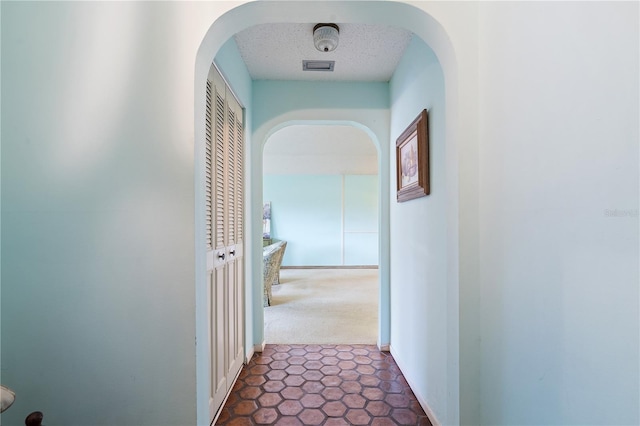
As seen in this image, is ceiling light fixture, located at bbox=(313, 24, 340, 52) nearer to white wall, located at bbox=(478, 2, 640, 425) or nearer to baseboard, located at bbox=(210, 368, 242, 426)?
white wall, located at bbox=(478, 2, 640, 425)

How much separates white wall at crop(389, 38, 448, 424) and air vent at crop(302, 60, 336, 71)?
1.74 feet

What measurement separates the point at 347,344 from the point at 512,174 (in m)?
2.39

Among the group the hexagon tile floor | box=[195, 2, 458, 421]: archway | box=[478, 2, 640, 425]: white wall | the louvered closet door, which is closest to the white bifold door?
the louvered closet door

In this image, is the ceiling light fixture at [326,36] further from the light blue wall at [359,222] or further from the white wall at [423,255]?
the light blue wall at [359,222]

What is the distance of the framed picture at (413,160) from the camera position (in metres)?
1.85

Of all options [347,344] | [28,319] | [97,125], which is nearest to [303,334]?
[347,344]

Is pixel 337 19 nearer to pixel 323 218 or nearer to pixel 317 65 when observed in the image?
pixel 317 65

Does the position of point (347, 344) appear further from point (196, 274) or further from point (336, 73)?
point (336, 73)

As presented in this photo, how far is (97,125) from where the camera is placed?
123 cm

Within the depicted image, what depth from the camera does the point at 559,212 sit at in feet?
2.89

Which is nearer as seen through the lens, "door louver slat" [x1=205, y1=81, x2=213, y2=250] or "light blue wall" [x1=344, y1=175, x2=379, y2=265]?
"door louver slat" [x1=205, y1=81, x2=213, y2=250]

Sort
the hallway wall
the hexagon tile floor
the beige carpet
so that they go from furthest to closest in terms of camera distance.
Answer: the beige carpet, the hexagon tile floor, the hallway wall

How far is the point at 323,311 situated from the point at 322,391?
190 centimetres

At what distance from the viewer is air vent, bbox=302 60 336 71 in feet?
8.05
